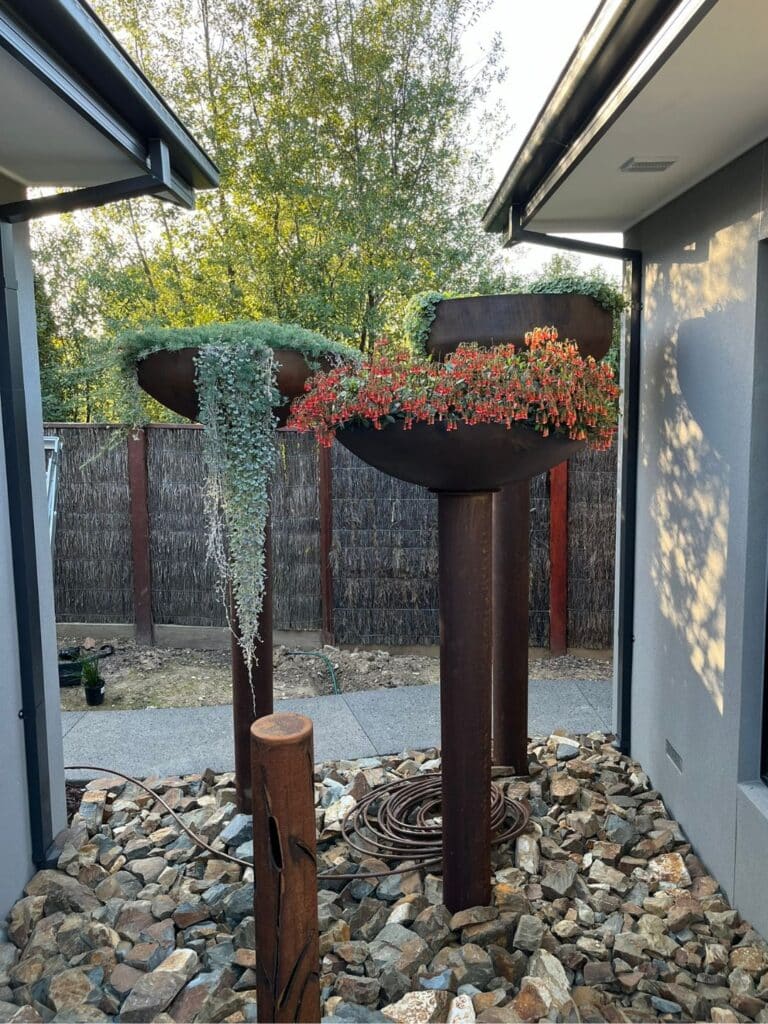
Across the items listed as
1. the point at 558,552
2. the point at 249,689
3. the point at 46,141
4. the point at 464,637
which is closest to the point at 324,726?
the point at 249,689

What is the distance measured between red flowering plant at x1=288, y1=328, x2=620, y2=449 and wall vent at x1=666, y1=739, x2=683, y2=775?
1.45 m

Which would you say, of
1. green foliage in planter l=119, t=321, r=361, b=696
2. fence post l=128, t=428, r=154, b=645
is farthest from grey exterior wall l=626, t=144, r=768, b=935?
fence post l=128, t=428, r=154, b=645

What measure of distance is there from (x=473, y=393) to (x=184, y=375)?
1.13 m

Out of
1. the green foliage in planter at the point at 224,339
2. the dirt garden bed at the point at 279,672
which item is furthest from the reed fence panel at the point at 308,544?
the green foliage in planter at the point at 224,339

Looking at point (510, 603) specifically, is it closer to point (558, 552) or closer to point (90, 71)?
point (558, 552)

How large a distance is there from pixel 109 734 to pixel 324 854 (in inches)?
68.2

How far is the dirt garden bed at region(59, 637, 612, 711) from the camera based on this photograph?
521 centimetres

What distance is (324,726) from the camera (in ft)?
14.4

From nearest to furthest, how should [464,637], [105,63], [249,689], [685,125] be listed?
1. [105,63]
2. [685,125]
3. [464,637]
4. [249,689]

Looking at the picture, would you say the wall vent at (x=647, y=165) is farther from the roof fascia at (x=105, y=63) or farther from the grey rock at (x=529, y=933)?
the grey rock at (x=529, y=933)

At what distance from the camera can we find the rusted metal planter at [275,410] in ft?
9.70

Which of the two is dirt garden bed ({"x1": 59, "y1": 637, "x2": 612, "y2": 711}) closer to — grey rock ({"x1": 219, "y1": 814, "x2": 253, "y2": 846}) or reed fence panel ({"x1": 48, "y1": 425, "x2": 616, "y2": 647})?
reed fence panel ({"x1": 48, "y1": 425, "x2": 616, "y2": 647})

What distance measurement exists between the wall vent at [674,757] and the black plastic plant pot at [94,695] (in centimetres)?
336

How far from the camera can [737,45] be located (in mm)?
1852
